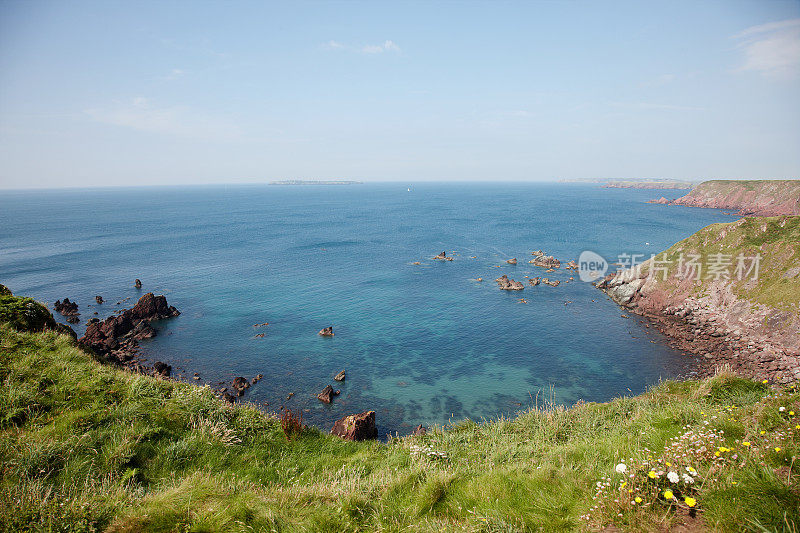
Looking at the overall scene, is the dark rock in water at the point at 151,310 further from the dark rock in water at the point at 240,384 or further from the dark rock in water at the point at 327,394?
the dark rock in water at the point at 327,394

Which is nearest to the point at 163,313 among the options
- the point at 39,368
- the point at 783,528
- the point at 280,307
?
the point at 280,307

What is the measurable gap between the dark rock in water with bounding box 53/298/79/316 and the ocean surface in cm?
125

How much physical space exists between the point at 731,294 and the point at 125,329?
71735 mm

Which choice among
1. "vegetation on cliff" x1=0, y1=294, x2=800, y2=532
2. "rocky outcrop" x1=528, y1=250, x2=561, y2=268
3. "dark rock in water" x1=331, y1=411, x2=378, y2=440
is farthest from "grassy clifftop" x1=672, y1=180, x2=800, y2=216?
"vegetation on cliff" x1=0, y1=294, x2=800, y2=532

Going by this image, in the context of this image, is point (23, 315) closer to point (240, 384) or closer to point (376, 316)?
point (240, 384)

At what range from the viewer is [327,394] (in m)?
28.2

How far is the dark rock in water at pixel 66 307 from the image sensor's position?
1724 inches

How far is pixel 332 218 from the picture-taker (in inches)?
5743

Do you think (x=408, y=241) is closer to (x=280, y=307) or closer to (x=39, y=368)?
(x=280, y=307)

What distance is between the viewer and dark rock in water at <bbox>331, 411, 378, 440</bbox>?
68.4ft

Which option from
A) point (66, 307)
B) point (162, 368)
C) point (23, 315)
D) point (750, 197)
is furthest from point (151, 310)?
point (750, 197)

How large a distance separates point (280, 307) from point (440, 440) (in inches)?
1535

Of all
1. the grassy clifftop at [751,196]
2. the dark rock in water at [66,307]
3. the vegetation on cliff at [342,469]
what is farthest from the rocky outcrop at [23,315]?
the grassy clifftop at [751,196]

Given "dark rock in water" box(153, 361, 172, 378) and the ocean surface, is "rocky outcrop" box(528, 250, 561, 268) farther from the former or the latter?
"dark rock in water" box(153, 361, 172, 378)
